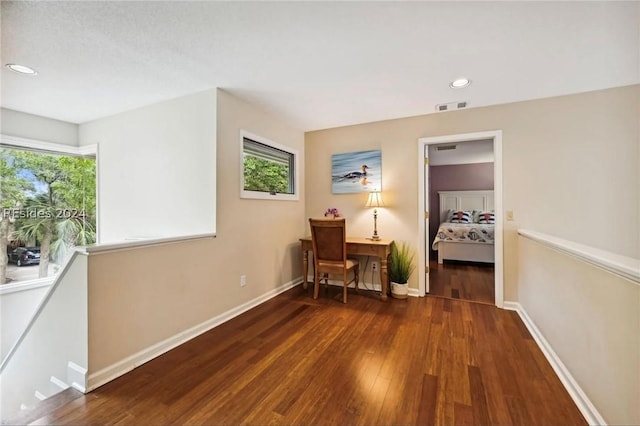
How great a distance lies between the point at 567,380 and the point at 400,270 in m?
1.88

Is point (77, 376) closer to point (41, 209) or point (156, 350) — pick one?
Answer: point (156, 350)

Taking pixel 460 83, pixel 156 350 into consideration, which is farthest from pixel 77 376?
pixel 460 83

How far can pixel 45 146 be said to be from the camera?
3.56m

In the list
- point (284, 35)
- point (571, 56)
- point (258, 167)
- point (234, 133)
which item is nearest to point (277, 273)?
point (258, 167)

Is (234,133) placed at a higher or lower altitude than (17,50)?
lower

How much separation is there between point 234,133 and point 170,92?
77 centimetres

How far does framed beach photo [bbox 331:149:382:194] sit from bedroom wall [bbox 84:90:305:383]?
2.21ft

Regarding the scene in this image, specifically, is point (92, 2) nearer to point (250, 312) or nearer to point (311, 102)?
point (311, 102)

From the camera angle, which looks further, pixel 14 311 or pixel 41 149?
Result: pixel 41 149

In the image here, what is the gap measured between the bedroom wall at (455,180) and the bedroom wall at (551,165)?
3781 millimetres

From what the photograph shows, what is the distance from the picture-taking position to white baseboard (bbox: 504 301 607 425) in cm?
144

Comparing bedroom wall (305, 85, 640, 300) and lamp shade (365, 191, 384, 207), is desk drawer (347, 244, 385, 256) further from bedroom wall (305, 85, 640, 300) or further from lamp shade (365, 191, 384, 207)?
lamp shade (365, 191, 384, 207)

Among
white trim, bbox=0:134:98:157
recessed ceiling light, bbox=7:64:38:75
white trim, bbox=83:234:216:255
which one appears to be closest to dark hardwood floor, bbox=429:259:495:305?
white trim, bbox=83:234:216:255

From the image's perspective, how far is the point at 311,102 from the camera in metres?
3.11
